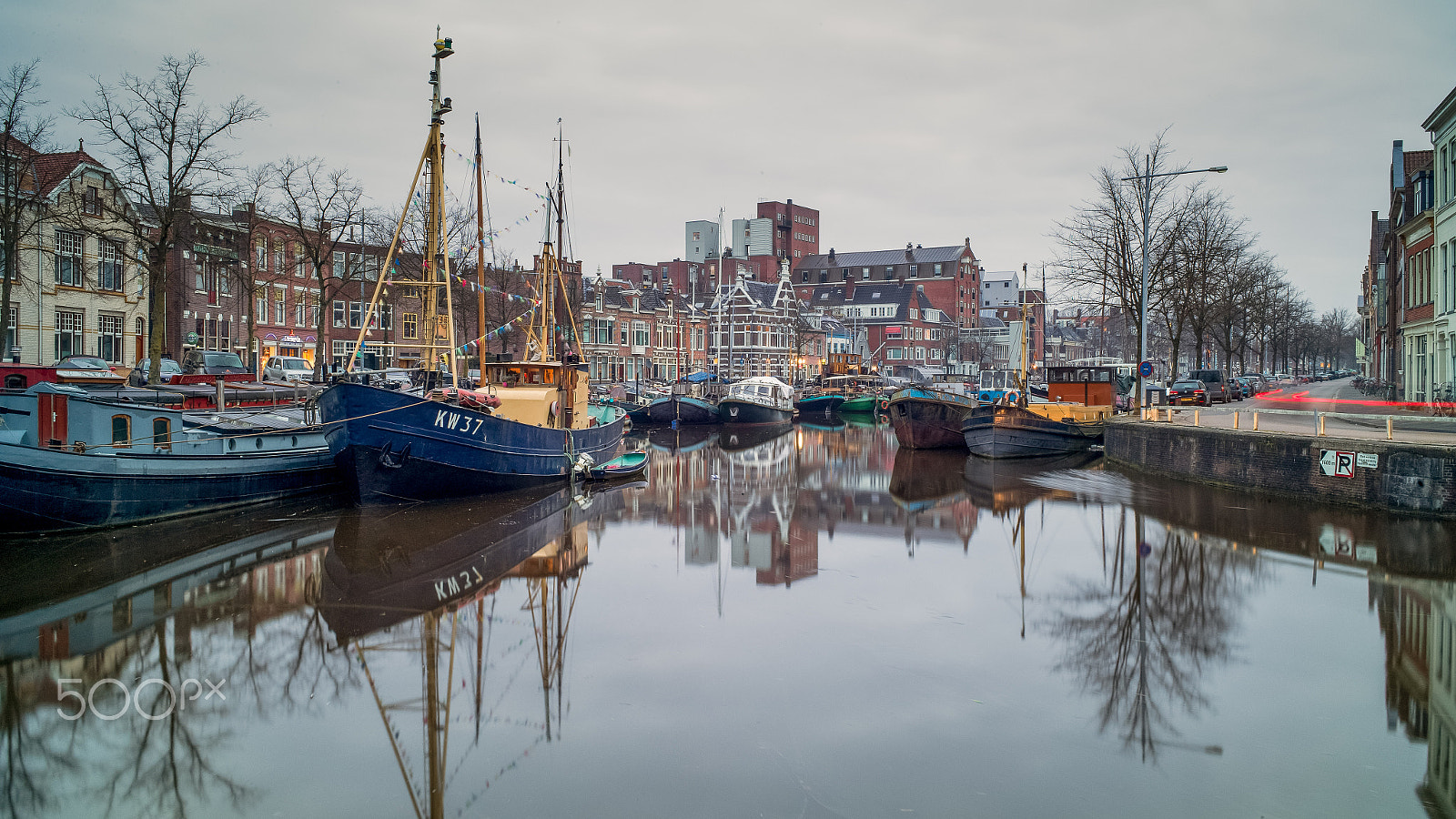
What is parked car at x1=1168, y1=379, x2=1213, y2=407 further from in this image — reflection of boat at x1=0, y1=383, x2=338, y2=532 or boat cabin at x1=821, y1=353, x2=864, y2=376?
reflection of boat at x1=0, y1=383, x2=338, y2=532

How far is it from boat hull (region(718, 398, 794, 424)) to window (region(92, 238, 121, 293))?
28.2 metres

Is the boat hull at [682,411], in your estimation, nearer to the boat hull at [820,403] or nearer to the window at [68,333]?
the boat hull at [820,403]

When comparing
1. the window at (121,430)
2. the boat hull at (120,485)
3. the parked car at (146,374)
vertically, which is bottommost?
the boat hull at (120,485)

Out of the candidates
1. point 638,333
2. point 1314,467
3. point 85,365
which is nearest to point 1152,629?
point 1314,467

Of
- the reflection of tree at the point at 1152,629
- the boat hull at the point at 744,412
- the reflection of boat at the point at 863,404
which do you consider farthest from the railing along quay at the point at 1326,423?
the reflection of boat at the point at 863,404

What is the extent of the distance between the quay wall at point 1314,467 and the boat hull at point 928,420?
10454mm

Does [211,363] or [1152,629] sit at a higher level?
[211,363]

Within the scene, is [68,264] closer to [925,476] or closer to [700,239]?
[925,476]

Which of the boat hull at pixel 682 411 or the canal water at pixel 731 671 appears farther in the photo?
the boat hull at pixel 682 411

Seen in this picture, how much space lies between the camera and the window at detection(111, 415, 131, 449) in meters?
18.1

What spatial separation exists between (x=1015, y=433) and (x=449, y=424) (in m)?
18.9

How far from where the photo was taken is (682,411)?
49969 mm

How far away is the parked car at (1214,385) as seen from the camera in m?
45.2

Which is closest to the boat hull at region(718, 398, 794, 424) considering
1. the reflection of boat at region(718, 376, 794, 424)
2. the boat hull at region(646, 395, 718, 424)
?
the reflection of boat at region(718, 376, 794, 424)
